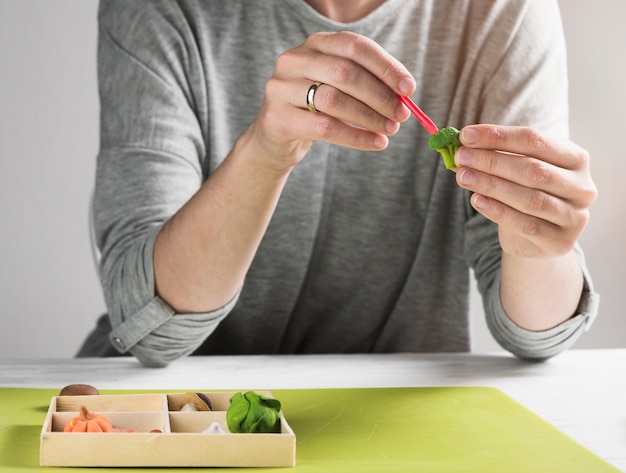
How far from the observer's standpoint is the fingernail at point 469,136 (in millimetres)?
804

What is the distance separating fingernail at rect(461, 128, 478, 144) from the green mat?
0.27 meters

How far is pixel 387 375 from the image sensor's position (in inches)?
41.4

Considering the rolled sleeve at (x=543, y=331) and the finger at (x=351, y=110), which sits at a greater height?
the finger at (x=351, y=110)

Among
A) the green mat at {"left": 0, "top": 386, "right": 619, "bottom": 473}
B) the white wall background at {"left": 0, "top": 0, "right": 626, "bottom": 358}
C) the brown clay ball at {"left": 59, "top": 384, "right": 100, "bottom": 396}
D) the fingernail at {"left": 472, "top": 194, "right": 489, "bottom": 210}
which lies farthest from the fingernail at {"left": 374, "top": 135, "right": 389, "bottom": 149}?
the white wall background at {"left": 0, "top": 0, "right": 626, "bottom": 358}

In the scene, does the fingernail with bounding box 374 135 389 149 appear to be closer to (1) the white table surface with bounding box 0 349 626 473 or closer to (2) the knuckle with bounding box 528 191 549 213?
(2) the knuckle with bounding box 528 191 549 213

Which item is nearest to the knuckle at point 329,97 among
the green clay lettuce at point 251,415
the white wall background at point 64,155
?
the green clay lettuce at point 251,415

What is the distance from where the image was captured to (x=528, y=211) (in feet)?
2.77

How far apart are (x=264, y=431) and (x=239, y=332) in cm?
63

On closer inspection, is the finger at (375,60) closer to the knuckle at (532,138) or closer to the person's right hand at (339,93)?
the person's right hand at (339,93)

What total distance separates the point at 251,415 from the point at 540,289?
1.59 ft

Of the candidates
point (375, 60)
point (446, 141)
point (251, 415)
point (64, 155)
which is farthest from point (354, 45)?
point (64, 155)

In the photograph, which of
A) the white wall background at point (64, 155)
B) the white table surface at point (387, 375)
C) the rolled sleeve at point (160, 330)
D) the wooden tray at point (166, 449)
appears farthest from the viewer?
the white wall background at point (64, 155)

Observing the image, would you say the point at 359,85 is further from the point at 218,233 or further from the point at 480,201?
the point at 218,233

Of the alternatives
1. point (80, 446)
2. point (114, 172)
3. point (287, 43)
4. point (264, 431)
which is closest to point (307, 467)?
point (264, 431)
